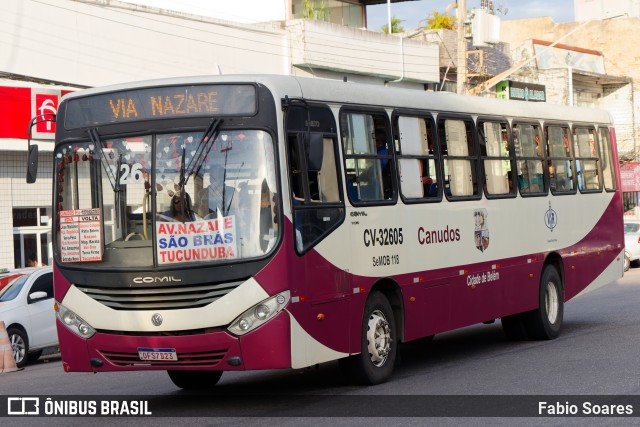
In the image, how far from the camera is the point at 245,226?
10.4m

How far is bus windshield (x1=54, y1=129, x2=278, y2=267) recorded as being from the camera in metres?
10.4

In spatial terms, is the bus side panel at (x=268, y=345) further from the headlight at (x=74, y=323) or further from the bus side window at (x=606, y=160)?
the bus side window at (x=606, y=160)

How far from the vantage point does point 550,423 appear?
9.36 metres

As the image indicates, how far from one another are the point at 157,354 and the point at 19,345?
934 centimetres

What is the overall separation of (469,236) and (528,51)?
3737 centimetres

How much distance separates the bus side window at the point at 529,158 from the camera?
15914 millimetres

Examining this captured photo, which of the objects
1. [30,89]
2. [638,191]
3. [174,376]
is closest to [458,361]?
[174,376]

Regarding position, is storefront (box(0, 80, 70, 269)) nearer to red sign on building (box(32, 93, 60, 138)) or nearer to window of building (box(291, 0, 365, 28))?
red sign on building (box(32, 93, 60, 138))

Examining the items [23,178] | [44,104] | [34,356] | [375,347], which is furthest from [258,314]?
[23,178]

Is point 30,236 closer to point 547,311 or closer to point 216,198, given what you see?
point 547,311

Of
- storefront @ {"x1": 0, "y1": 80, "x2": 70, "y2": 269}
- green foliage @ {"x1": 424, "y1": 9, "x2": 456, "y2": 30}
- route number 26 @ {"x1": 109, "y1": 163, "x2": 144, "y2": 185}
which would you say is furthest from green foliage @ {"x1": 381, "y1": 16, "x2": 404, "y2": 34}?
route number 26 @ {"x1": 109, "y1": 163, "x2": 144, "y2": 185}

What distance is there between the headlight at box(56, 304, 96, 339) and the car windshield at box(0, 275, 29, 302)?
352 inches

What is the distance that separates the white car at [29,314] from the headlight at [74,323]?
7.87 meters

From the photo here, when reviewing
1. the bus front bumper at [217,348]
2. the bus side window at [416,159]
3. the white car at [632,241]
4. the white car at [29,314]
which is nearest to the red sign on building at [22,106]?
the white car at [29,314]
